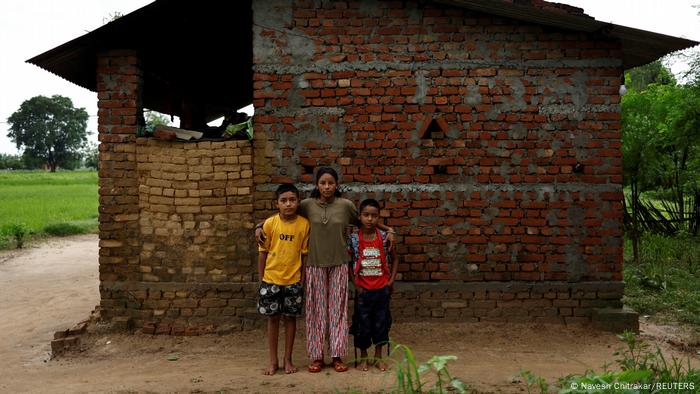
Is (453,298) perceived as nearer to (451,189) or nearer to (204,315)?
(451,189)

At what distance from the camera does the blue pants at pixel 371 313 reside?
14.1ft

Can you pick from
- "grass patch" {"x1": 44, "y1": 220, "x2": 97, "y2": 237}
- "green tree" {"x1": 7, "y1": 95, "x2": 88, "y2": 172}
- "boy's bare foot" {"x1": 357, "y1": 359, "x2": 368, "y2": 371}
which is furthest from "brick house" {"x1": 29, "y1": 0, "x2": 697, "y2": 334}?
"green tree" {"x1": 7, "y1": 95, "x2": 88, "y2": 172}

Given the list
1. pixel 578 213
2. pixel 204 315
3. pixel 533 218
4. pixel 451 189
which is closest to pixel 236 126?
pixel 204 315

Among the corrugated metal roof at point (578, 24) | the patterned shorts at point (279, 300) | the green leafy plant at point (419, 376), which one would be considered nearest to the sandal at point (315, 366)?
the patterned shorts at point (279, 300)

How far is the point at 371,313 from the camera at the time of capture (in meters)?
4.33

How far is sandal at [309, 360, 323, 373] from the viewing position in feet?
14.0

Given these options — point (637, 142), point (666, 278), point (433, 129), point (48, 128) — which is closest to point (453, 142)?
point (433, 129)

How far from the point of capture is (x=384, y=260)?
14.1ft

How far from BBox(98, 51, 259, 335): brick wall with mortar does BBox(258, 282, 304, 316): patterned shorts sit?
1.37 meters

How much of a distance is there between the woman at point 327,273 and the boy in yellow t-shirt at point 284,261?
0.08 m

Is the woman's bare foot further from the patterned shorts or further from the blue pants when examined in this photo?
the blue pants

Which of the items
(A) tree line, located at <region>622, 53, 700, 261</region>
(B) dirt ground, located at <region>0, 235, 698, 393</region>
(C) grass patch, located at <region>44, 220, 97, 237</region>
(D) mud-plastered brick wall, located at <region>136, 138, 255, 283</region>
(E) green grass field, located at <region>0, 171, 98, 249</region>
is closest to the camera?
(B) dirt ground, located at <region>0, 235, 698, 393</region>

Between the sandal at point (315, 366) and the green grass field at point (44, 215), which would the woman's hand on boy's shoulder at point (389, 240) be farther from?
the green grass field at point (44, 215)

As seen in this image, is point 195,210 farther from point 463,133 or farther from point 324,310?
point 463,133
